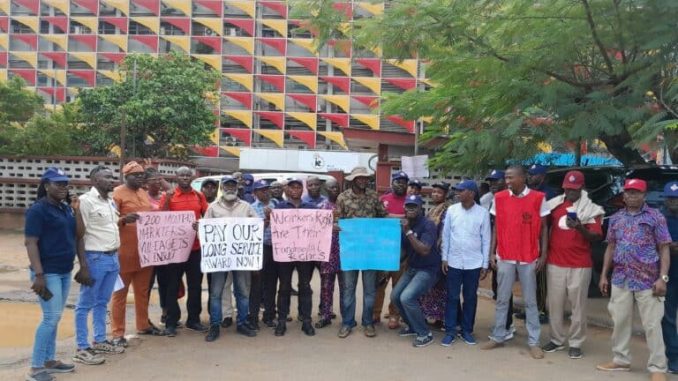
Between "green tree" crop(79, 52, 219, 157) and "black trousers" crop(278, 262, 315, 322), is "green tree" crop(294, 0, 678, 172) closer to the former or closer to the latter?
"black trousers" crop(278, 262, 315, 322)

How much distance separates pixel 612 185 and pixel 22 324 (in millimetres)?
7402

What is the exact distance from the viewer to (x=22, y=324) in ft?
23.0

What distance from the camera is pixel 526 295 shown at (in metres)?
5.99

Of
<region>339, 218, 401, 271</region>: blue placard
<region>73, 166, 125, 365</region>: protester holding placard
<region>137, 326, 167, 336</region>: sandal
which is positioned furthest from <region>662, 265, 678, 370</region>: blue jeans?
<region>73, 166, 125, 365</region>: protester holding placard

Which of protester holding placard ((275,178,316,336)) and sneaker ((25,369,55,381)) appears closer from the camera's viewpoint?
sneaker ((25,369,55,381))

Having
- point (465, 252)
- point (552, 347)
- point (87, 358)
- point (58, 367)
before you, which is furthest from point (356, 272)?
point (58, 367)

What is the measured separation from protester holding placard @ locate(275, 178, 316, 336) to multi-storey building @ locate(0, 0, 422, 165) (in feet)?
132

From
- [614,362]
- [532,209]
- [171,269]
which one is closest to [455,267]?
[532,209]

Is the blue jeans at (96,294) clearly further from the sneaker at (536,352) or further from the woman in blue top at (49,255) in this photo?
the sneaker at (536,352)

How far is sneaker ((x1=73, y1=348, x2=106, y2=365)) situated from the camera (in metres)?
5.41

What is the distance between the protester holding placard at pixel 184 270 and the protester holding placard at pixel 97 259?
0.88 metres

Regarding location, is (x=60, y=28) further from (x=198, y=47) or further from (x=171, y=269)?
(x=171, y=269)

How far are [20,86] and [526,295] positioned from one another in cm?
2727

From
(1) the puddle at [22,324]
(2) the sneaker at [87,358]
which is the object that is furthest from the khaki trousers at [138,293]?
(1) the puddle at [22,324]
